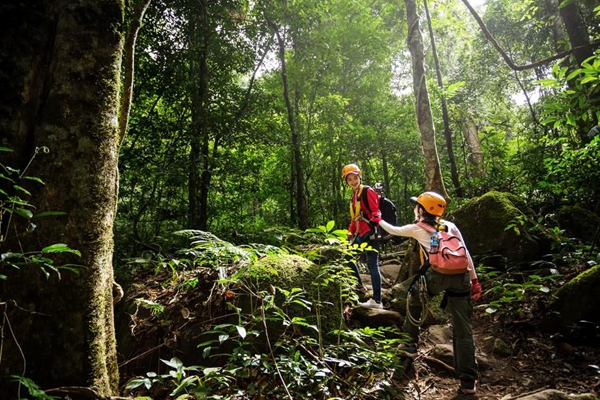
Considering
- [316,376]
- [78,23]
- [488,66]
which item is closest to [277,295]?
[316,376]

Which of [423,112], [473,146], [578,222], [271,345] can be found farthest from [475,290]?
[473,146]

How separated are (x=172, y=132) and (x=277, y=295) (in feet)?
18.4

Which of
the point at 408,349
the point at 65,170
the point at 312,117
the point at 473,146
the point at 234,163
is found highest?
the point at 312,117

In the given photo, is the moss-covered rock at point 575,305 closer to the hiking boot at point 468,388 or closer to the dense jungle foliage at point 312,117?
the hiking boot at point 468,388

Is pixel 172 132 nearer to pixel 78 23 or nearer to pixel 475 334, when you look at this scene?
pixel 78 23

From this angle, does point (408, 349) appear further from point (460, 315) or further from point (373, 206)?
point (373, 206)

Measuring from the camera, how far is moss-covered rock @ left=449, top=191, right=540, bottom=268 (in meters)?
6.48

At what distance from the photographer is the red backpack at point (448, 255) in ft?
12.6

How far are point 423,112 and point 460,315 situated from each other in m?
4.85

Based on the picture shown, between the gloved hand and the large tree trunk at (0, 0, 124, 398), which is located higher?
the large tree trunk at (0, 0, 124, 398)

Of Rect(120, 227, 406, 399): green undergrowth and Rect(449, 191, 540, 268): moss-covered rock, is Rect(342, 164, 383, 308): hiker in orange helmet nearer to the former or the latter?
Rect(120, 227, 406, 399): green undergrowth

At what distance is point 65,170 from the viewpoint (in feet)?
7.39

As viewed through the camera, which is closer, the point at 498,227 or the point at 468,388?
→ the point at 468,388

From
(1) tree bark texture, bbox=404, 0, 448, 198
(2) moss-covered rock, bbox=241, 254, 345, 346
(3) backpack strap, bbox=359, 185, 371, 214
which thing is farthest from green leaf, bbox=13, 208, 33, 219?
(1) tree bark texture, bbox=404, 0, 448, 198
